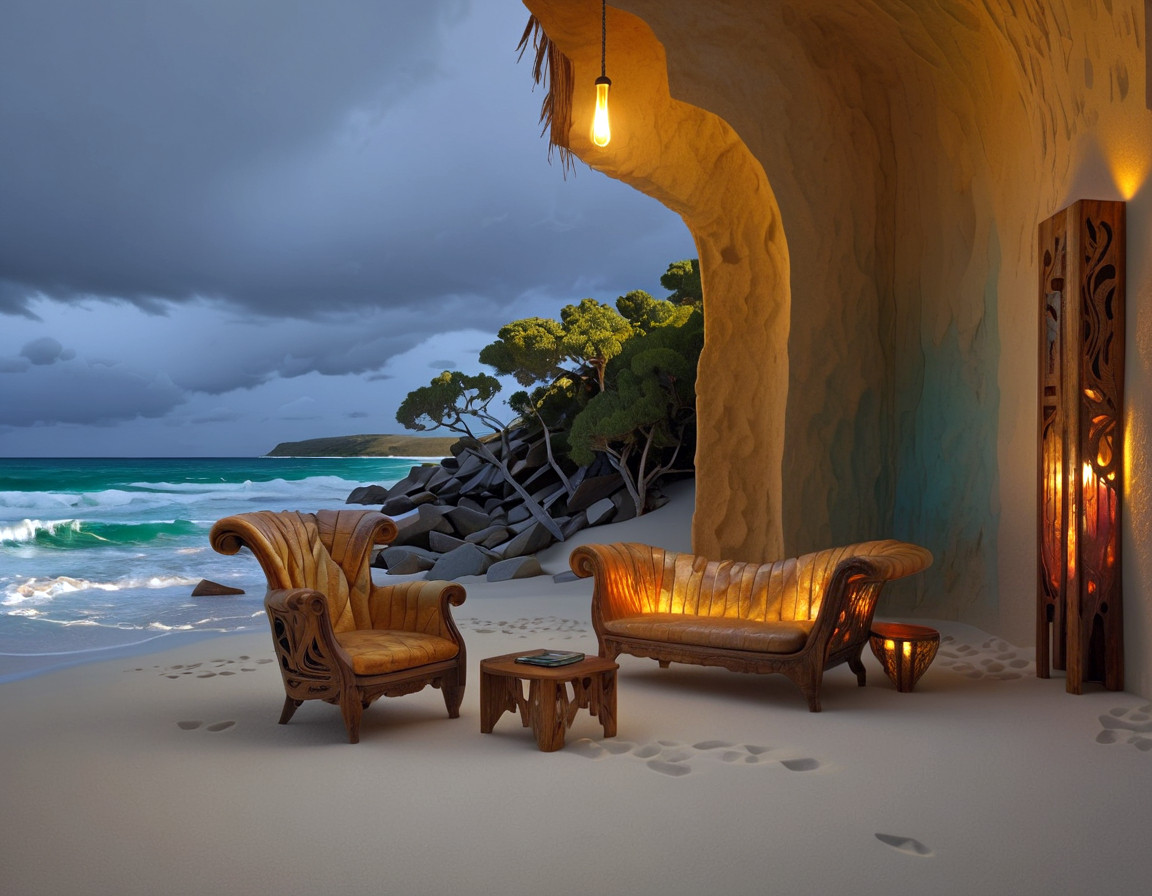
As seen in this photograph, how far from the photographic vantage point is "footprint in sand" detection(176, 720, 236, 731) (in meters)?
3.41

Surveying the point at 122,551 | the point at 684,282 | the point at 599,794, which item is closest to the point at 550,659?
the point at 599,794

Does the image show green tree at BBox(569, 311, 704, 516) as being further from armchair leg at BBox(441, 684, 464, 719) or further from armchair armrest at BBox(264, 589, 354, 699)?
armchair armrest at BBox(264, 589, 354, 699)

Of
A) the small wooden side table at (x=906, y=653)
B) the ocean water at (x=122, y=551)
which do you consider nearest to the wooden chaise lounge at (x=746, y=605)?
the small wooden side table at (x=906, y=653)

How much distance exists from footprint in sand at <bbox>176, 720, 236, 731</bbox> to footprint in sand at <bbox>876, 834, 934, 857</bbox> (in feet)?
8.13

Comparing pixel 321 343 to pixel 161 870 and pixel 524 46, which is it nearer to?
pixel 524 46

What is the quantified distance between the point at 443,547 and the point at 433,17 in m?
6.40

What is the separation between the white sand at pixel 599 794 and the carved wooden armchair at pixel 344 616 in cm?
20

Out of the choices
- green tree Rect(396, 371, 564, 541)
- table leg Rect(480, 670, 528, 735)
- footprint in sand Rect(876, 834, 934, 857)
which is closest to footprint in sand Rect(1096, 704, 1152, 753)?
footprint in sand Rect(876, 834, 934, 857)

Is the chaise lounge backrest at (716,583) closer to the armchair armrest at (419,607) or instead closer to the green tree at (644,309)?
the armchair armrest at (419,607)

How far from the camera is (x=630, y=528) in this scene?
10.7 metres

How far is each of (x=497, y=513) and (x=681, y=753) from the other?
30.4 feet

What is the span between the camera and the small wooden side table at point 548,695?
3.07 m

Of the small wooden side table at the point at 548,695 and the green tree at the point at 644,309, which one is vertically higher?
the green tree at the point at 644,309

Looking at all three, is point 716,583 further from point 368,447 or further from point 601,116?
point 368,447
